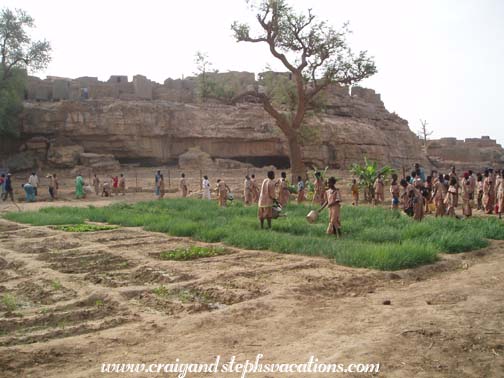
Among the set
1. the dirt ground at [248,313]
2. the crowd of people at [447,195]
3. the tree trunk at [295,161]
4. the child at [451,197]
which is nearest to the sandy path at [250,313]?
the dirt ground at [248,313]

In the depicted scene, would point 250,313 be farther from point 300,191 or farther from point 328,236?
point 300,191

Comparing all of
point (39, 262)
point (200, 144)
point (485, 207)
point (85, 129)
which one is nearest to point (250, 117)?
point (200, 144)

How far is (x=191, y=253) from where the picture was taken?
9.22m

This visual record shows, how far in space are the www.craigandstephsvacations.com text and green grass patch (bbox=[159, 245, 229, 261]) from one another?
184 inches

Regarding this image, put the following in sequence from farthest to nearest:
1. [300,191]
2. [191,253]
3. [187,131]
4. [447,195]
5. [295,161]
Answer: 1. [187,131]
2. [295,161]
3. [300,191]
4. [447,195]
5. [191,253]

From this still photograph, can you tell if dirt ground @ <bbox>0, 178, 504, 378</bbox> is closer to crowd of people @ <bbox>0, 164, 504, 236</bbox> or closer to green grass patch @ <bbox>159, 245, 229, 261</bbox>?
green grass patch @ <bbox>159, 245, 229, 261</bbox>

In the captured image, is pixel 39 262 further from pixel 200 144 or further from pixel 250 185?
pixel 200 144

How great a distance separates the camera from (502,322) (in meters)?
5.09

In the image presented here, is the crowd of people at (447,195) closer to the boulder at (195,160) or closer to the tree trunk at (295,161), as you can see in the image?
the tree trunk at (295,161)

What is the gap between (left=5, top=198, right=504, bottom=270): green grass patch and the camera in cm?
834

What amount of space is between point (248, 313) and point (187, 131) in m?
30.7

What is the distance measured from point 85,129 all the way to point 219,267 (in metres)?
28.2

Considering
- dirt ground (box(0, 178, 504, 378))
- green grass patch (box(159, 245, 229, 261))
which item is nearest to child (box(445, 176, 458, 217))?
dirt ground (box(0, 178, 504, 378))

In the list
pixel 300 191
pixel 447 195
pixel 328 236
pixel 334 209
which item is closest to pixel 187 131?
pixel 300 191
